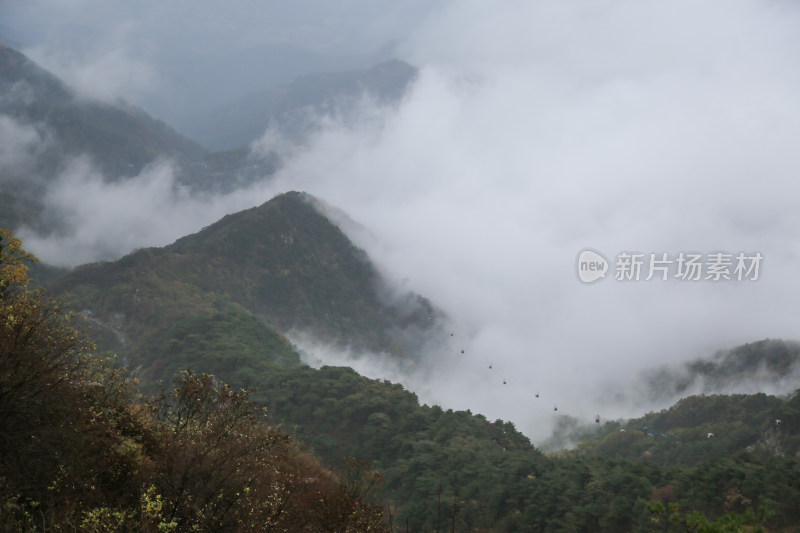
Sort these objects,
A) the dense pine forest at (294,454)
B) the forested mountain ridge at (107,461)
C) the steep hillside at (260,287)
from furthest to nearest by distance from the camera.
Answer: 1. the steep hillside at (260,287)
2. the dense pine forest at (294,454)
3. the forested mountain ridge at (107,461)

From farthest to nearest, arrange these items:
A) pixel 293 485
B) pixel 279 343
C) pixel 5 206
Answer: pixel 5 206 → pixel 279 343 → pixel 293 485

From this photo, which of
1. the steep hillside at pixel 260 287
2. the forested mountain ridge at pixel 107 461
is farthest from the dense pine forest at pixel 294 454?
the steep hillside at pixel 260 287

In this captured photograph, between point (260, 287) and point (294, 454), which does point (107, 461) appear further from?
point (260, 287)

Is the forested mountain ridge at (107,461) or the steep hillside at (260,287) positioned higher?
the steep hillside at (260,287)

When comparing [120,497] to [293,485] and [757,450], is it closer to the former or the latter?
[293,485]

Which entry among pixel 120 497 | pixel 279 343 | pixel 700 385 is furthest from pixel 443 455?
pixel 700 385

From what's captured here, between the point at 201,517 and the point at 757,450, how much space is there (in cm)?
7053

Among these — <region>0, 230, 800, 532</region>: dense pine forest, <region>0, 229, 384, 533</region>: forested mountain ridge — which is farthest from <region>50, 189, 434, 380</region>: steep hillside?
<region>0, 229, 384, 533</region>: forested mountain ridge

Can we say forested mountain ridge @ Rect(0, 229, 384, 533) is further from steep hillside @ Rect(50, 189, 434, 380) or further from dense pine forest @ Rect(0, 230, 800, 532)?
steep hillside @ Rect(50, 189, 434, 380)

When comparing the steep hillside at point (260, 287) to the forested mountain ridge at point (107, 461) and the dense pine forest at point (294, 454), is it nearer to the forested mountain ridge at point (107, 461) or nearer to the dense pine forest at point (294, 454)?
the dense pine forest at point (294, 454)

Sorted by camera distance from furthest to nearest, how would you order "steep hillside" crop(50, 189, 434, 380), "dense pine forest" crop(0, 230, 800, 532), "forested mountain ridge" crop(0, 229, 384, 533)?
"steep hillside" crop(50, 189, 434, 380) < "dense pine forest" crop(0, 230, 800, 532) < "forested mountain ridge" crop(0, 229, 384, 533)

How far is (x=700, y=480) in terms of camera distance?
38062 mm

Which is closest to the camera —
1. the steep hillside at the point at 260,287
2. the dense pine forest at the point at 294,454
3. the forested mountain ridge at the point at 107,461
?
the forested mountain ridge at the point at 107,461

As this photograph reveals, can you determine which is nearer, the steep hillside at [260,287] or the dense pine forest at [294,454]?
the dense pine forest at [294,454]
